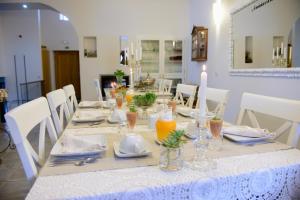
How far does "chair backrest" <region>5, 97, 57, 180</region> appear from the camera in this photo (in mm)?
933

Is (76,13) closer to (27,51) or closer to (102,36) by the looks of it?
(102,36)

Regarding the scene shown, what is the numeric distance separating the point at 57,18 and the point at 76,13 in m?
4.78

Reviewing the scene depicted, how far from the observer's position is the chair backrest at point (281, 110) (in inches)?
49.4

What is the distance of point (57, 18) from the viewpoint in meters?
9.34

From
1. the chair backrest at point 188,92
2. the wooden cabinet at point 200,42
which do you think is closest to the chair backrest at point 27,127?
the chair backrest at point 188,92

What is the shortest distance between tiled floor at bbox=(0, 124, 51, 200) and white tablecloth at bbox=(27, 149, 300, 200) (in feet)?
5.46

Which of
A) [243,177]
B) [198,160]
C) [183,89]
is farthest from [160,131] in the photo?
[183,89]

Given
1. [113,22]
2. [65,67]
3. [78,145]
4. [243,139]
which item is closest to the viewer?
[78,145]

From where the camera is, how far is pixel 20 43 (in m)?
8.11

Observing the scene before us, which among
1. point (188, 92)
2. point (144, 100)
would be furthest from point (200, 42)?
point (144, 100)

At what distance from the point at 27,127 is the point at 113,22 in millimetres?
4719

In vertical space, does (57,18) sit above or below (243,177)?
above

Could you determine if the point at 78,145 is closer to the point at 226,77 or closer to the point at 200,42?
the point at 226,77

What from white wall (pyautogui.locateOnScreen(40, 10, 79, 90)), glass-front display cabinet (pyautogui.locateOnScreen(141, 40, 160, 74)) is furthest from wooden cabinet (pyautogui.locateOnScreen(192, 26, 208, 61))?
white wall (pyautogui.locateOnScreen(40, 10, 79, 90))
